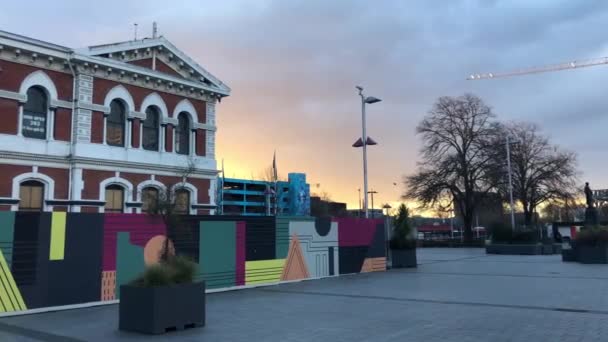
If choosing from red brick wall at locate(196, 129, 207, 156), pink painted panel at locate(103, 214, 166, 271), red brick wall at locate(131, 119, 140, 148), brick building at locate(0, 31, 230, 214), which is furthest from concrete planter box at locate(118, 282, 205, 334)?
red brick wall at locate(196, 129, 207, 156)

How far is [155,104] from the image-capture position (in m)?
27.4

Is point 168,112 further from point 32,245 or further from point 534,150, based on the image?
point 534,150

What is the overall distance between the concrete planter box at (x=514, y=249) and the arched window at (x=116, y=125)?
86.1 feet

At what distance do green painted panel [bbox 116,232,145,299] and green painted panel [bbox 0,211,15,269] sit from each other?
2584 millimetres

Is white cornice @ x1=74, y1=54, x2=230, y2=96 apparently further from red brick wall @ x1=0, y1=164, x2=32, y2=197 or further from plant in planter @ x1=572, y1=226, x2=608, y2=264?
plant in planter @ x1=572, y1=226, x2=608, y2=264

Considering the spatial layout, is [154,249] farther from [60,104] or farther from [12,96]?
[60,104]

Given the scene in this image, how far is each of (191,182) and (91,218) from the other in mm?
15364

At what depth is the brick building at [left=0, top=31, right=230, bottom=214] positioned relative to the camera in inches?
872

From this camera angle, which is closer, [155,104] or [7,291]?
[7,291]

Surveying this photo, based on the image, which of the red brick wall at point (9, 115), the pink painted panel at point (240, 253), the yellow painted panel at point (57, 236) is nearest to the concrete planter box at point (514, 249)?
the pink painted panel at point (240, 253)

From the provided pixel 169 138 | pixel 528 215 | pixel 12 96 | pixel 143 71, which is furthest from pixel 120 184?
pixel 528 215

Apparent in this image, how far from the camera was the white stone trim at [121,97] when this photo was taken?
82.4ft

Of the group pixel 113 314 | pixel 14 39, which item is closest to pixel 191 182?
pixel 14 39

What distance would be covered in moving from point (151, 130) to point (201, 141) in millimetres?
3177
